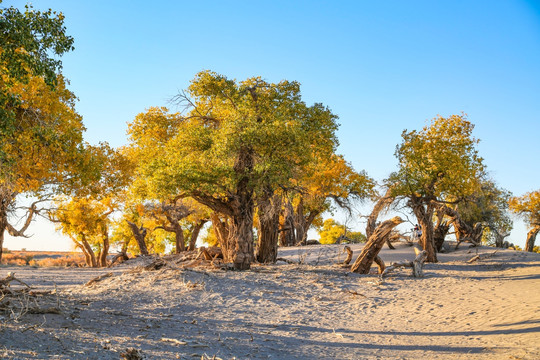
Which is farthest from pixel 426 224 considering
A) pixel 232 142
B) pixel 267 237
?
pixel 232 142

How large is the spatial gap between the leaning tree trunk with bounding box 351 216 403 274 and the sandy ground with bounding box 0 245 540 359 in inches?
30.6

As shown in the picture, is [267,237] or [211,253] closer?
[267,237]

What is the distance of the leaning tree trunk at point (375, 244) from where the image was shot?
18.2 metres

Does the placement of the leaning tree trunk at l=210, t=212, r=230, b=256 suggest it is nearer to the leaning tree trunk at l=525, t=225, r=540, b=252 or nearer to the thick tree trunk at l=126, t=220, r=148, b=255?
the thick tree trunk at l=126, t=220, r=148, b=255

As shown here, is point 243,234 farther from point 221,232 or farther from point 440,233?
point 440,233

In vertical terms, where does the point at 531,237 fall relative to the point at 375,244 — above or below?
above

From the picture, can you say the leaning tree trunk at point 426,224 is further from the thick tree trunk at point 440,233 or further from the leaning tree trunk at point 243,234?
the leaning tree trunk at point 243,234

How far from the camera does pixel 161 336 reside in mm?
8688

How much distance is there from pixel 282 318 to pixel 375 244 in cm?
809

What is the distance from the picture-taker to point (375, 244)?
1842 centimetres

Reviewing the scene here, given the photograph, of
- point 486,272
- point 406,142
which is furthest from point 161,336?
point 406,142

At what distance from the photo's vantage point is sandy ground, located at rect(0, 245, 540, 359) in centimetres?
787

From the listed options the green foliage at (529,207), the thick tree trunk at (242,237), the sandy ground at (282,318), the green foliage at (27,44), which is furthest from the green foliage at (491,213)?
the green foliage at (27,44)

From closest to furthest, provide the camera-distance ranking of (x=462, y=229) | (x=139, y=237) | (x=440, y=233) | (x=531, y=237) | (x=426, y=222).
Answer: (x=426, y=222), (x=440, y=233), (x=462, y=229), (x=139, y=237), (x=531, y=237)
